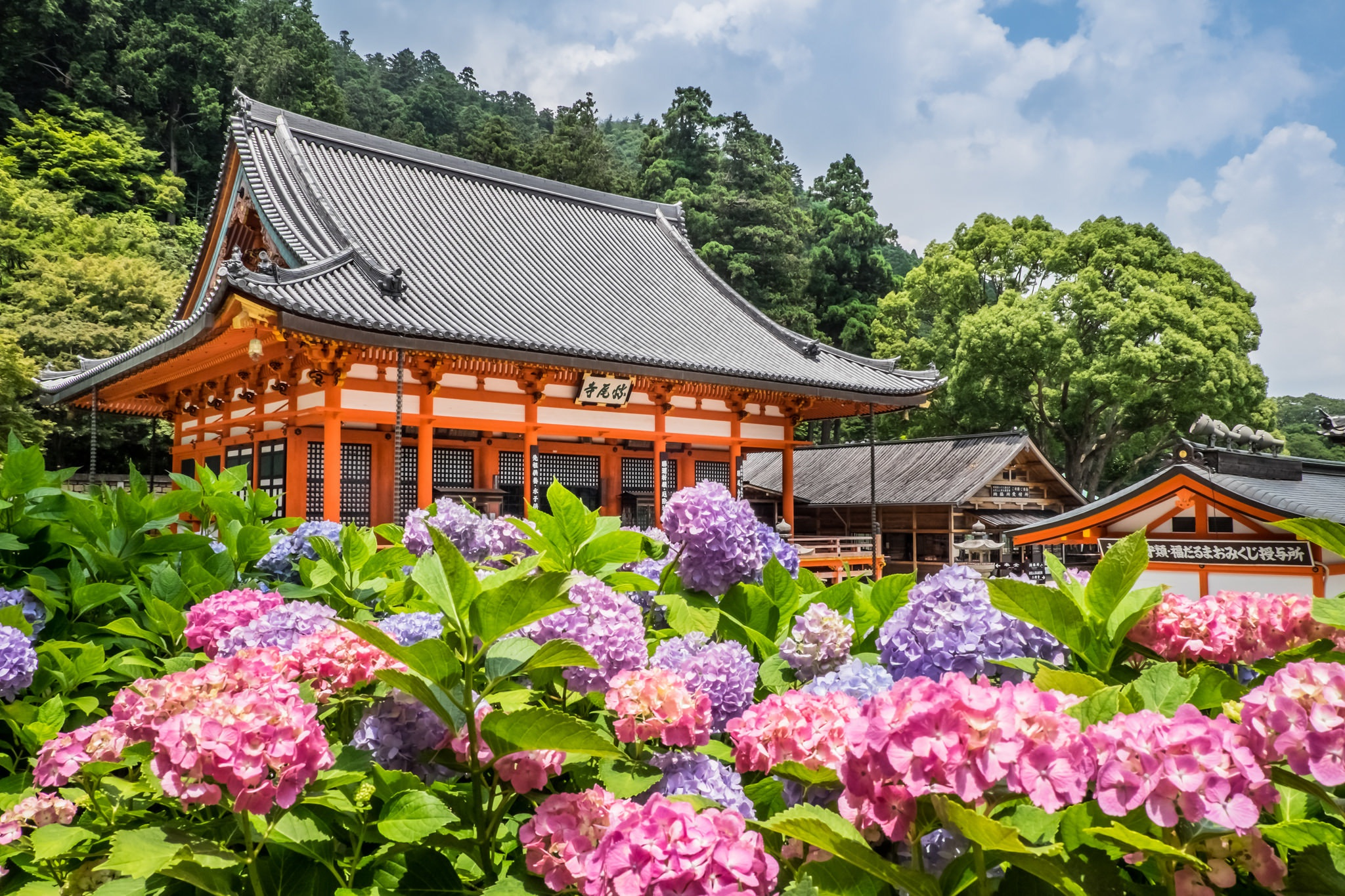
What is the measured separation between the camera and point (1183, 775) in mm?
754

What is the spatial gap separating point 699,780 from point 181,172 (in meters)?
40.6

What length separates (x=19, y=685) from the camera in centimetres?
180

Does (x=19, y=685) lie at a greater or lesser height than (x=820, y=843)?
lesser

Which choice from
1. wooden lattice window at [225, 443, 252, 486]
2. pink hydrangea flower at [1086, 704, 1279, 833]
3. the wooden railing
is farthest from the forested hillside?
pink hydrangea flower at [1086, 704, 1279, 833]

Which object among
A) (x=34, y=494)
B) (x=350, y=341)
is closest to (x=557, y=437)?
(x=350, y=341)

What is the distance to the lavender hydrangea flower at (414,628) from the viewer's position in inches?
51.4

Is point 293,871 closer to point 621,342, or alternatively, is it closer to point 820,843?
point 820,843

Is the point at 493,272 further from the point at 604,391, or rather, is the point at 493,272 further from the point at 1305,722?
the point at 1305,722

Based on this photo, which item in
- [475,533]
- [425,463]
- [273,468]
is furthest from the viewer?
[273,468]

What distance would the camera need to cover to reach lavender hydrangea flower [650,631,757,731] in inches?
48.6

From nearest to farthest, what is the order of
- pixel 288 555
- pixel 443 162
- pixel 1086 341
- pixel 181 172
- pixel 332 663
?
pixel 332 663 → pixel 288 555 → pixel 443 162 → pixel 1086 341 → pixel 181 172

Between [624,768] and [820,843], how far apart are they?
0.38 metres

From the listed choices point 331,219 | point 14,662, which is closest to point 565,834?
point 14,662

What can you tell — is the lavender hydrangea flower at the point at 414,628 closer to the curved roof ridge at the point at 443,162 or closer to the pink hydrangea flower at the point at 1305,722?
the pink hydrangea flower at the point at 1305,722
